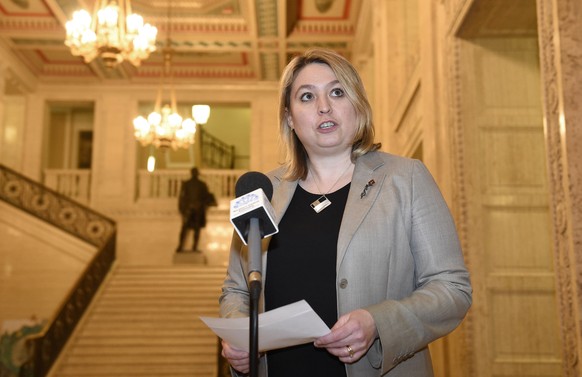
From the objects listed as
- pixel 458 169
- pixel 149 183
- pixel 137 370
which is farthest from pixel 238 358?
pixel 149 183

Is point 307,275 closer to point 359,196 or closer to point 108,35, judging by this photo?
point 359,196

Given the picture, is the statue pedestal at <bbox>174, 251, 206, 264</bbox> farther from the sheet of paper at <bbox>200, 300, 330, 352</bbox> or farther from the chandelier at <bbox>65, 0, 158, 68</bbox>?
the sheet of paper at <bbox>200, 300, 330, 352</bbox>

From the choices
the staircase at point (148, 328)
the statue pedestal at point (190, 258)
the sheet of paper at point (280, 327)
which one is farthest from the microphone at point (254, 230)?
the statue pedestal at point (190, 258)

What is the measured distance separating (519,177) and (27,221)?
11577mm

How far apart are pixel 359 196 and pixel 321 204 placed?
14 cm

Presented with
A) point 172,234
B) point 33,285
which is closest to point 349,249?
point 33,285

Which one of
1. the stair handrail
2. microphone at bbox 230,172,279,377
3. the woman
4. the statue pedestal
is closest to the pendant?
the woman

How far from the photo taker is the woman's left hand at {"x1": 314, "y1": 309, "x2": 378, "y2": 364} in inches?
66.7

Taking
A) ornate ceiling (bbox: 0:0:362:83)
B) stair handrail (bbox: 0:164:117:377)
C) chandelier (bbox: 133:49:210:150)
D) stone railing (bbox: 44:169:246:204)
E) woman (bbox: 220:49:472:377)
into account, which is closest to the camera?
woman (bbox: 220:49:472:377)

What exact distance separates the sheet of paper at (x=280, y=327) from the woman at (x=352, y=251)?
0.05 metres

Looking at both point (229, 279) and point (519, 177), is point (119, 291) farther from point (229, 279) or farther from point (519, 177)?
point (229, 279)

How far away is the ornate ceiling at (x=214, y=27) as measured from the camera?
45.8 feet

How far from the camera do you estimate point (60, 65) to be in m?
17.2

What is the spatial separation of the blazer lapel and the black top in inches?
2.2
